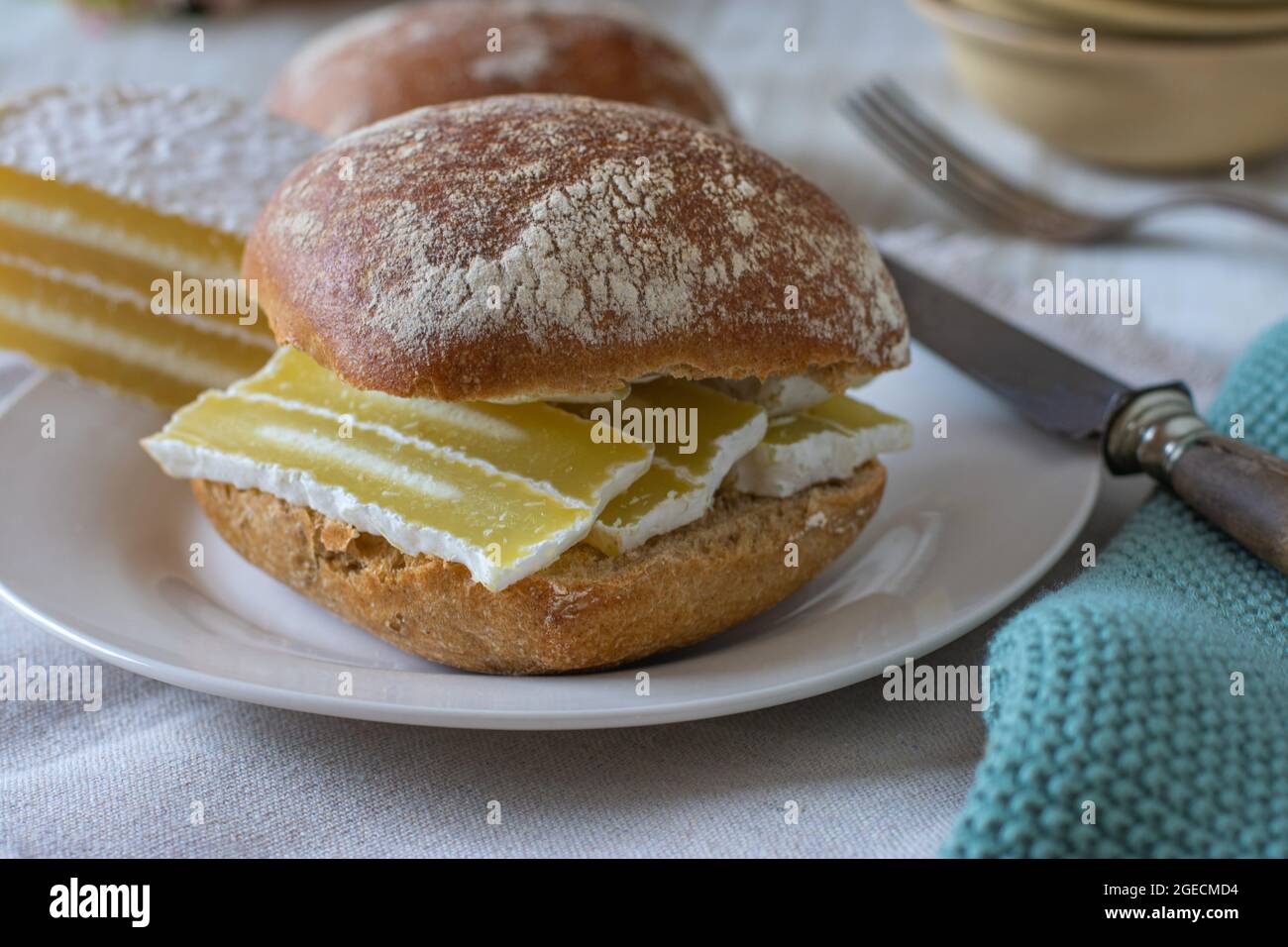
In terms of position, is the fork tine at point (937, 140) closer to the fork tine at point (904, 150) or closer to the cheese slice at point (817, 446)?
the fork tine at point (904, 150)

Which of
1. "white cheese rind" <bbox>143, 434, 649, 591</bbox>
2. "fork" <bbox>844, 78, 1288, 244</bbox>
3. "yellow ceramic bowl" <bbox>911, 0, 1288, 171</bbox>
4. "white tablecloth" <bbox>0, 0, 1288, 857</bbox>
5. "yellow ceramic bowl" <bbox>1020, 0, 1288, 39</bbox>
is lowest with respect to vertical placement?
"white tablecloth" <bbox>0, 0, 1288, 857</bbox>

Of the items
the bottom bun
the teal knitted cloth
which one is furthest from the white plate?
the teal knitted cloth

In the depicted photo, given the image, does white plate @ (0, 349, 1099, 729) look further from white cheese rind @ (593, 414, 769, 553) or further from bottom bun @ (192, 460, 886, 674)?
white cheese rind @ (593, 414, 769, 553)

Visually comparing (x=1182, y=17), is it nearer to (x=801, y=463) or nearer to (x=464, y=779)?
(x=801, y=463)

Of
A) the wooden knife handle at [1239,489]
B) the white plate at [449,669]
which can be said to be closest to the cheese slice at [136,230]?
the white plate at [449,669]

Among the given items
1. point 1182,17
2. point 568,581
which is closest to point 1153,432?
point 568,581
